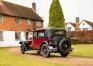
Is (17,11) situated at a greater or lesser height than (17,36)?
greater

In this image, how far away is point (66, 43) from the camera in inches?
899

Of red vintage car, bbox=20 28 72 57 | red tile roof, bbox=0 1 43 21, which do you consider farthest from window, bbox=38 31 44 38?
red tile roof, bbox=0 1 43 21

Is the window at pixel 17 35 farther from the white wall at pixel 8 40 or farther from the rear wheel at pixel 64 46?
the rear wheel at pixel 64 46

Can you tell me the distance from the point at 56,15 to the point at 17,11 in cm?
772

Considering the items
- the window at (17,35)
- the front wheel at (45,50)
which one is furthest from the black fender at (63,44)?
the window at (17,35)

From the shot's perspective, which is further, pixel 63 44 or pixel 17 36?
pixel 17 36

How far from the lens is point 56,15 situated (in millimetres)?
56438

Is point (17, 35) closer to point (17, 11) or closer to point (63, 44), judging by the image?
point (17, 11)

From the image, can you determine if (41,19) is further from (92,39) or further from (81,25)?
(81,25)

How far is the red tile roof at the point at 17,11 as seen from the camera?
165ft

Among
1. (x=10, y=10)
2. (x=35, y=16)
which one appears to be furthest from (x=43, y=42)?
(x=35, y=16)

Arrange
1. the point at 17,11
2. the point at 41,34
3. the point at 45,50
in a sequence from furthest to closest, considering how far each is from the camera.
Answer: the point at 17,11
the point at 41,34
the point at 45,50

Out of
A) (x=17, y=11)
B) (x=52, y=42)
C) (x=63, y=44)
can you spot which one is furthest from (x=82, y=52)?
(x=17, y=11)

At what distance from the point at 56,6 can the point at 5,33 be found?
1335 centimetres
